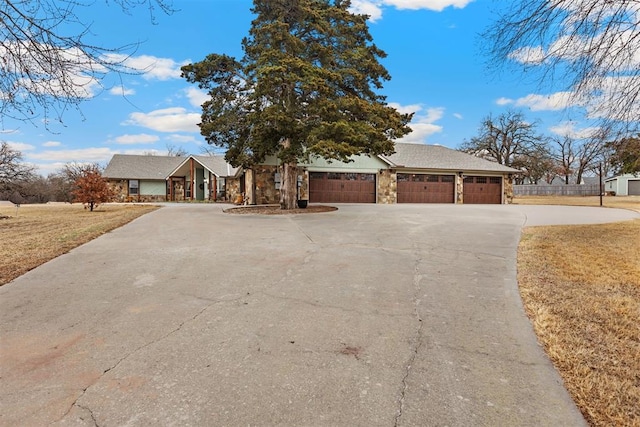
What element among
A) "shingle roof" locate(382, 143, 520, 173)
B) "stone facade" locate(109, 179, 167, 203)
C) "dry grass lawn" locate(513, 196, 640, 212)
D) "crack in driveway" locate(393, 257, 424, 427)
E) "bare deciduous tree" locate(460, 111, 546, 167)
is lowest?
"crack in driveway" locate(393, 257, 424, 427)

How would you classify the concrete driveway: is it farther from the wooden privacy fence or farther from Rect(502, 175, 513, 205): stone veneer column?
the wooden privacy fence

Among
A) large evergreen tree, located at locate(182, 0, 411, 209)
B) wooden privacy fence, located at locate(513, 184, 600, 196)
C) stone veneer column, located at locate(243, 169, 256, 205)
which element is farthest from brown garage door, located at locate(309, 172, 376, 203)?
wooden privacy fence, located at locate(513, 184, 600, 196)

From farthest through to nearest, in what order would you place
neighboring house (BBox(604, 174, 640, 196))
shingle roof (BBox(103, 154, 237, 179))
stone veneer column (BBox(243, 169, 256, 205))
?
1. neighboring house (BBox(604, 174, 640, 196))
2. shingle roof (BBox(103, 154, 237, 179))
3. stone veneer column (BBox(243, 169, 256, 205))

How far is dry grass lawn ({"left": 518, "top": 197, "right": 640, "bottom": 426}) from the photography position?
2404 millimetres

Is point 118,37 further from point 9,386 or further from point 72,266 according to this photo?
point 72,266

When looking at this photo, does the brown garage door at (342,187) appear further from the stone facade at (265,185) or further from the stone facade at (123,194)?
the stone facade at (123,194)

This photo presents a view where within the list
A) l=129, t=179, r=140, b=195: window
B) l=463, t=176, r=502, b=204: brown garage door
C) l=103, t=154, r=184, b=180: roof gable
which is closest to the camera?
l=463, t=176, r=502, b=204: brown garage door

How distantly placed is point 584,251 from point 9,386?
9.04 m

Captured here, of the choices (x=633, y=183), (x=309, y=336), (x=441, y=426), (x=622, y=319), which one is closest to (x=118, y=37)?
(x=309, y=336)

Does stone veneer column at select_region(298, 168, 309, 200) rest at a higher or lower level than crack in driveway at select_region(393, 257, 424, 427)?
higher

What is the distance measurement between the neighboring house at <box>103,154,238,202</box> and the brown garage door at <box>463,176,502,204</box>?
19118 millimetres

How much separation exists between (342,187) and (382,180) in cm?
289

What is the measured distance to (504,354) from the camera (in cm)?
301

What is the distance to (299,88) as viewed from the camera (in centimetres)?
1465
